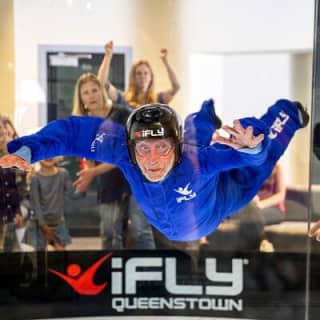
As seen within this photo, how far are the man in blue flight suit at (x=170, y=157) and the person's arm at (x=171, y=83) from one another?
786mm

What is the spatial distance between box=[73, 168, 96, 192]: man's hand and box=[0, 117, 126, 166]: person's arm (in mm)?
1105

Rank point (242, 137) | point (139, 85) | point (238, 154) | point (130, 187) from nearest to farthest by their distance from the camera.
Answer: point (242, 137), point (238, 154), point (130, 187), point (139, 85)

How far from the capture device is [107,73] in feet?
9.95

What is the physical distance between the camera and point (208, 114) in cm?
251

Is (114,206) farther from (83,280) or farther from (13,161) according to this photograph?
(13,161)

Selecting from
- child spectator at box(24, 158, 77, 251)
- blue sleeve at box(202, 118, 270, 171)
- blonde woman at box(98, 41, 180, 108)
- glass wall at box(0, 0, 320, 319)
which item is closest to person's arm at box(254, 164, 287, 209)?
glass wall at box(0, 0, 320, 319)

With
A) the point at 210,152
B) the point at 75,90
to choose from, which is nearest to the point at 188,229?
the point at 210,152

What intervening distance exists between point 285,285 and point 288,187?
0.51 meters

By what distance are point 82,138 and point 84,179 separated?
118 centimetres

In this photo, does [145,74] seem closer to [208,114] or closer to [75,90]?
[75,90]

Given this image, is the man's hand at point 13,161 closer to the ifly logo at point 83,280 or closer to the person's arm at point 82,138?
the person's arm at point 82,138

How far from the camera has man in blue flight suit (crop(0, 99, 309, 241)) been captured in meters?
1.78

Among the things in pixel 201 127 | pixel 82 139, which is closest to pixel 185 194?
pixel 82 139

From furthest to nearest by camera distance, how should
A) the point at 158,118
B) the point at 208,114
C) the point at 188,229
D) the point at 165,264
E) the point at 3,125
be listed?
the point at 165,264
the point at 3,125
the point at 208,114
the point at 188,229
the point at 158,118
